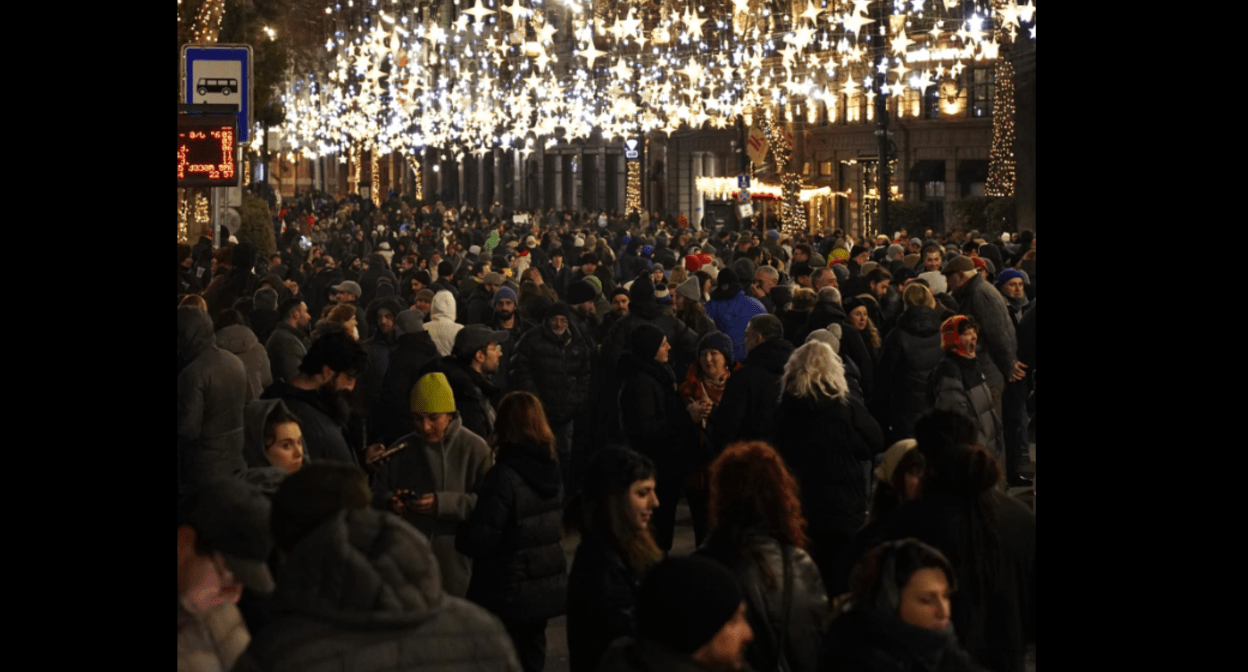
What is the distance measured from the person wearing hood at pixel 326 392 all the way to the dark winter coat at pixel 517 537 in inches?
37.4

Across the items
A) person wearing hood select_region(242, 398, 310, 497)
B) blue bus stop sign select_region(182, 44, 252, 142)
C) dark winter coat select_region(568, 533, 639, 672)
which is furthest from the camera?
blue bus stop sign select_region(182, 44, 252, 142)

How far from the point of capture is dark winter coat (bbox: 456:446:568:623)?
7137 millimetres

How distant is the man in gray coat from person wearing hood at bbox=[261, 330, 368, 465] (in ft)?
11.9

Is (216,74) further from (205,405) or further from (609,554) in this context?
(609,554)

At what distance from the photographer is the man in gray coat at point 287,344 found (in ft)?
39.0

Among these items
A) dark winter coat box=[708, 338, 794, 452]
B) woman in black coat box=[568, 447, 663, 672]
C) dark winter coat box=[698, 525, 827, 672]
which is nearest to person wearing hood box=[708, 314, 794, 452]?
dark winter coat box=[708, 338, 794, 452]

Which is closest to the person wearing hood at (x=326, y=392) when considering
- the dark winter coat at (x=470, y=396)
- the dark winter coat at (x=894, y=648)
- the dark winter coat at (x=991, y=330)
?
the dark winter coat at (x=470, y=396)

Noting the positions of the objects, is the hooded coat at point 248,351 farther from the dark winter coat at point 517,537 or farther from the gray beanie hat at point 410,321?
the dark winter coat at point 517,537

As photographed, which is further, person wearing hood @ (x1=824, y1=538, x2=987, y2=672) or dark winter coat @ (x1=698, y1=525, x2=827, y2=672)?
dark winter coat @ (x1=698, y1=525, x2=827, y2=672)

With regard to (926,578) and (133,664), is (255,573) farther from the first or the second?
(926,578)

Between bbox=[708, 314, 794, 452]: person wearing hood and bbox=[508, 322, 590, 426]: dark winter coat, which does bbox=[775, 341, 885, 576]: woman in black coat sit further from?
bbox=[508, 322, 590, 426]: dark winter coat

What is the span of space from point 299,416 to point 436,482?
0.67 metres

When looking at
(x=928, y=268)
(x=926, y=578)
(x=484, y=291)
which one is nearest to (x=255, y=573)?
(x=926, y=578)

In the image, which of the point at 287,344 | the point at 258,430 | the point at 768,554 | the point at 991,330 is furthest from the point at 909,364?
the point at 768,554
